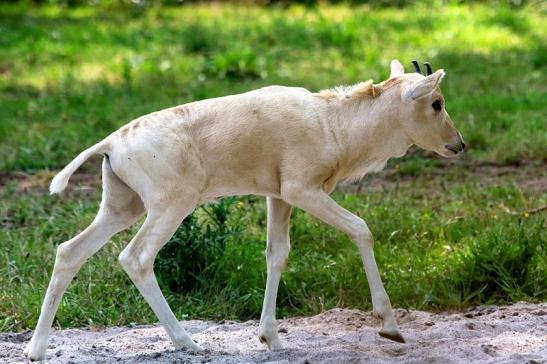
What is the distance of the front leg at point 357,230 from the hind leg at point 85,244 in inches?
34.6

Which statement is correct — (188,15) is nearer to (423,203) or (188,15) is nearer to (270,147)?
(423,203)

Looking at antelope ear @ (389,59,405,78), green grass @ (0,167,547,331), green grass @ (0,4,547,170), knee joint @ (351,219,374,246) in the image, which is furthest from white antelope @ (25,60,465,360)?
green grass @ (0,4,547,170)

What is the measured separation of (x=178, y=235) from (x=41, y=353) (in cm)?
156

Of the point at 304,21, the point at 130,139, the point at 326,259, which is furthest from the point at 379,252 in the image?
the point at 304,21

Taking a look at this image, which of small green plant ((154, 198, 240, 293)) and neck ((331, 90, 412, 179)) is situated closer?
neck ((331, 90, 412, 179))

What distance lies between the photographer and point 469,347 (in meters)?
5.84

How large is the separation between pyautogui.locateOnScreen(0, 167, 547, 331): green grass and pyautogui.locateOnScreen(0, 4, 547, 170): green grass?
2.27 metres

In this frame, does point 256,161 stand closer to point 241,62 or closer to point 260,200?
point 260,200

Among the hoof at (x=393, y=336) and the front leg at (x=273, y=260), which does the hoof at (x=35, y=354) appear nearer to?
the front leg at (x=273, y=260)

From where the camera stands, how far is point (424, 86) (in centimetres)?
595

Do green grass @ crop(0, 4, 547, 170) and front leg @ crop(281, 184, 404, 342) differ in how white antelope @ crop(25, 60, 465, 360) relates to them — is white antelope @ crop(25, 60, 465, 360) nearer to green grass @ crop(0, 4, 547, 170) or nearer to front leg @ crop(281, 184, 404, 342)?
front leg @ crop(281, 184, 404, 342)

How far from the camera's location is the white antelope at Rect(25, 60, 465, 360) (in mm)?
5867

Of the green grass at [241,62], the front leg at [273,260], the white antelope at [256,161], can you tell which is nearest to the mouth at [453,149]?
the white antelope at [256,161]

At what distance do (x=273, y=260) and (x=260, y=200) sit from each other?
8.43ft
